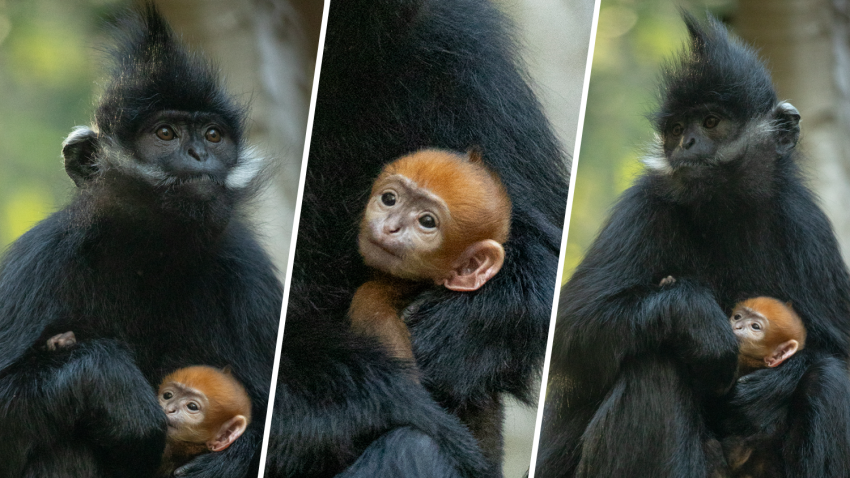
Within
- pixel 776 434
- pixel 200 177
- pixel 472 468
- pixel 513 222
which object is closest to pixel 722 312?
pixel 776 434

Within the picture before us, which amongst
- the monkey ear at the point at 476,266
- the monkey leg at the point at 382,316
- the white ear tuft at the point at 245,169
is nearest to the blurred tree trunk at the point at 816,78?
the monkey ear at the point at 476,266

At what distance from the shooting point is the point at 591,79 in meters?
2.74

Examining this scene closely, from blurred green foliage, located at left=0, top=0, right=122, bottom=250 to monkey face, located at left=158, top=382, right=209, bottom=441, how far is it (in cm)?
61

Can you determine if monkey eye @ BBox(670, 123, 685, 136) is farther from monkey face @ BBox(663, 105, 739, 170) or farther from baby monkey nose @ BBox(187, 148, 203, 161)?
baby monkey nose @ BBox(187, 148, 203, 161)

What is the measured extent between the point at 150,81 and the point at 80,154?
10.9 inches

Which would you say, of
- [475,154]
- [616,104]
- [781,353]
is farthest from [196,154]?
[781,353]

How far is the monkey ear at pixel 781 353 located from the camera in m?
2.55

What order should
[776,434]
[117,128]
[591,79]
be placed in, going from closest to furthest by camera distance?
[117,128] < [776,434] < [591,79]

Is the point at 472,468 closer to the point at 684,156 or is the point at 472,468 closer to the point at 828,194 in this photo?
the point at 684,156

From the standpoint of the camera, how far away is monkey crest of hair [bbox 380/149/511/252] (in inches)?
95.8

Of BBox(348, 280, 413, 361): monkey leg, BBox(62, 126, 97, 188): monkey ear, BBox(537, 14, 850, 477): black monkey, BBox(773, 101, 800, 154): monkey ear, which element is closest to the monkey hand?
BBox(62, 126, 97, 188): monkey ear

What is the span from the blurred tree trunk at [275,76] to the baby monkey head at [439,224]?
1.08ft

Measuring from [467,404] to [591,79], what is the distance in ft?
3.53

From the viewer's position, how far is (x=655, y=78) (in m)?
2.72
